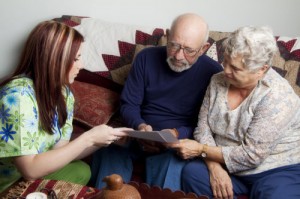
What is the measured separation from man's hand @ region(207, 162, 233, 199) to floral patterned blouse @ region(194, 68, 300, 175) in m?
0.04

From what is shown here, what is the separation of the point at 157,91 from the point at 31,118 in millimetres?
781

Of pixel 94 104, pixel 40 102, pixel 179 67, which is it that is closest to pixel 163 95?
pixel 179 67

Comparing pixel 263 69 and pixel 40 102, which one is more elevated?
pixel 263 69

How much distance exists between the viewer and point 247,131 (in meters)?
1.51

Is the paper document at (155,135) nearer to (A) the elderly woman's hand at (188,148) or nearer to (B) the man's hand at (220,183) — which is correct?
(A) the elderly woman's hand at (188,148)

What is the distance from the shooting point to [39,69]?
1282mm

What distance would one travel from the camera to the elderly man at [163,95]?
1702 millimetres

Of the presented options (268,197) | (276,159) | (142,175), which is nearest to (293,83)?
(276,159)

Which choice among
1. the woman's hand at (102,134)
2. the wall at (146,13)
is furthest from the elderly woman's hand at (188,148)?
the wall at (146,13)

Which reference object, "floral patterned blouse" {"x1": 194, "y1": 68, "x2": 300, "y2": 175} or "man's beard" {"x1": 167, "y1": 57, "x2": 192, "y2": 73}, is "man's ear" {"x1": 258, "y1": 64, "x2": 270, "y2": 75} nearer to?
"floral patterned blouse" {"x1": 194, "y1": 68, "x2": 300, "y2": 175}

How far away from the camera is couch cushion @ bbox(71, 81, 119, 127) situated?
1.97m

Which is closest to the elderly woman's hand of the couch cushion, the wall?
the couch cushion

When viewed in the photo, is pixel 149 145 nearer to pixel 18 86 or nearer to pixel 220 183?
pixel 220 183

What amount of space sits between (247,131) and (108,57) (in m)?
1.03
